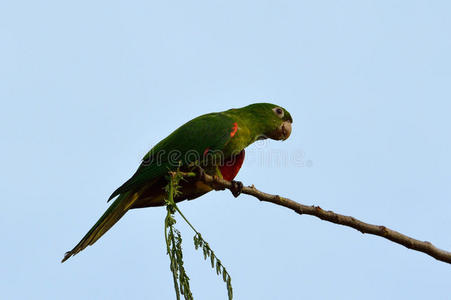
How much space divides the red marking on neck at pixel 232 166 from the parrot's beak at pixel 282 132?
658 mm

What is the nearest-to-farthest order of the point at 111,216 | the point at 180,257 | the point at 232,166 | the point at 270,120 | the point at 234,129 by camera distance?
the point at 180,257
the point at 111,216
the point at 234,129
the point at 232,166
the point at 270,120

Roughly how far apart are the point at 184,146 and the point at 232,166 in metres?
0.90

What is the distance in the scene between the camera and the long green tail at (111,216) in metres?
4.90

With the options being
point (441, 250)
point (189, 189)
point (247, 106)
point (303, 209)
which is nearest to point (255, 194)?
point (303, 209)

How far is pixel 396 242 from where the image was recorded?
330 centimetres

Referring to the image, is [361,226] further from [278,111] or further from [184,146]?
[278,111]

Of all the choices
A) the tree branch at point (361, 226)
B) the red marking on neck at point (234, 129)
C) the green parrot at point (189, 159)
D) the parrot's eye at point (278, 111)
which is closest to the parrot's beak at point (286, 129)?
the parrot's eye at point (278, 111)

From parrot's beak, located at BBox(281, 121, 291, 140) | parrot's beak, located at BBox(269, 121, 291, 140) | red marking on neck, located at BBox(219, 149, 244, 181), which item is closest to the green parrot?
red marking on neck, located at BBox(219, 149, 244, 181)

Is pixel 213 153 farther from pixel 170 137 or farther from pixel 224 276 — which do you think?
pixel 224 276

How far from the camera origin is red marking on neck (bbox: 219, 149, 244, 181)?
5.88m

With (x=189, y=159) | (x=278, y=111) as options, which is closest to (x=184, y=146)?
(x=189, y=159)

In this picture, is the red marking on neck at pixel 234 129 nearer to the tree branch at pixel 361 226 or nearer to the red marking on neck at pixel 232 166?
the red marking on neck at pixel 232 166

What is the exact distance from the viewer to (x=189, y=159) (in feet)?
16.9

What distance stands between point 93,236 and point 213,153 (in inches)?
62.9
